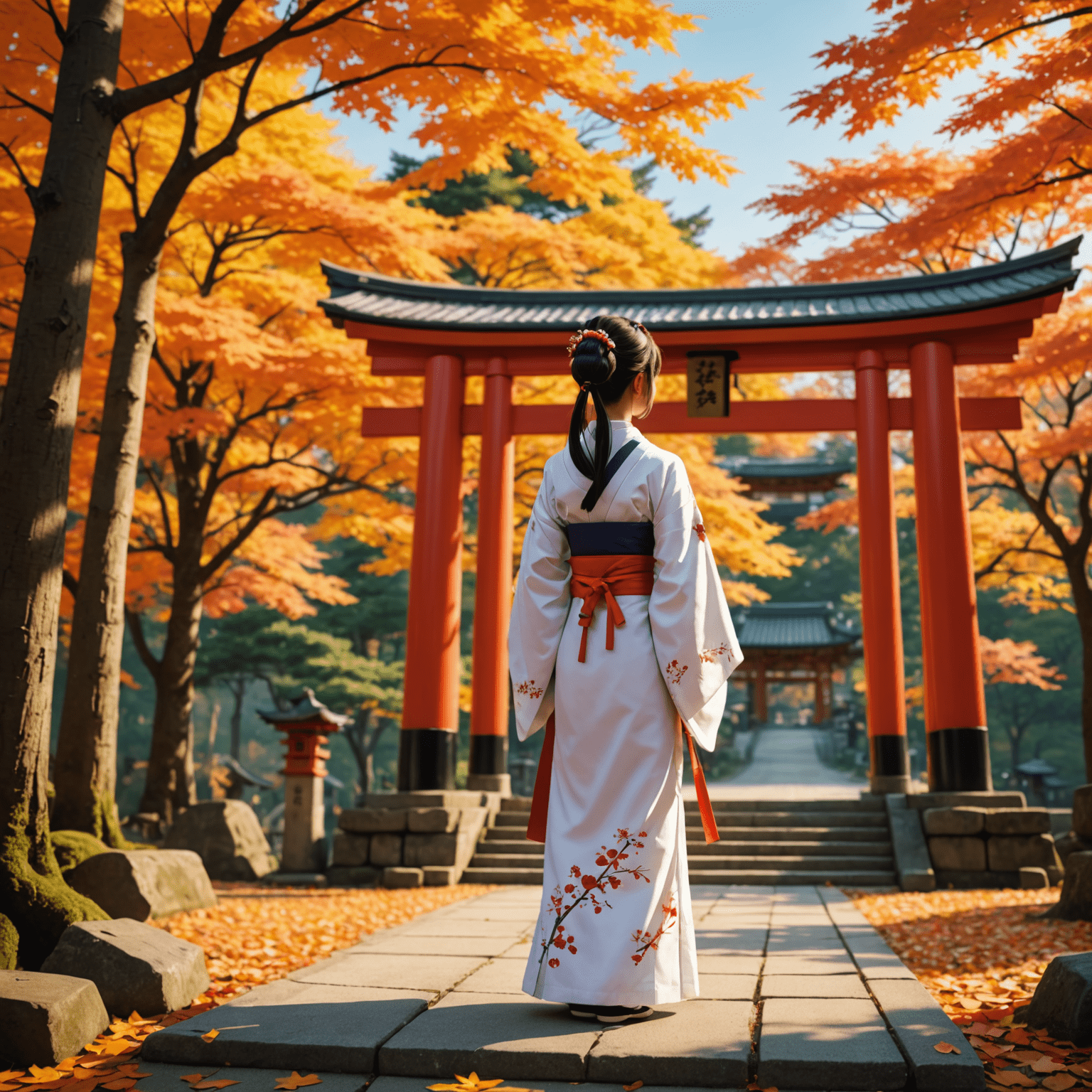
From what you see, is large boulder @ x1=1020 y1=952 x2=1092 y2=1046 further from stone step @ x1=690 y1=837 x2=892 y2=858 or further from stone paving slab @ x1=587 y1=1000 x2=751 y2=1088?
stone step @ x1=690 y1=837 x2=892 y2=858

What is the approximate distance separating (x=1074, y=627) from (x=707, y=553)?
25.2 m

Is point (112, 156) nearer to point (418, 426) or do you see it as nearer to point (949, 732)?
point (418, 426)

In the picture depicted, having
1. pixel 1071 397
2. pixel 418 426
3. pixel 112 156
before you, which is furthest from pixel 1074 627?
pixel 112 156

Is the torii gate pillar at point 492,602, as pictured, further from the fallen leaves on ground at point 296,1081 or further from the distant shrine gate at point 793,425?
the fallen leaves on ground at point 296,1081

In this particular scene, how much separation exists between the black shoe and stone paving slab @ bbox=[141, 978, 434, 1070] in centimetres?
50

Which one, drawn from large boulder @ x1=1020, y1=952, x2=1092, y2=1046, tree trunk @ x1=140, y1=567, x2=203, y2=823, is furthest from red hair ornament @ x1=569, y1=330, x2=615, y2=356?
tree trunk @ x1=140, y1=567, x2=203, y2=823

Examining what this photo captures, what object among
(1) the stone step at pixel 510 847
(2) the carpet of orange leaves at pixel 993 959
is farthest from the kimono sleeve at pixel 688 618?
(1) the stone step at pixel 510 847

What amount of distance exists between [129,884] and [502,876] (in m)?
3.31

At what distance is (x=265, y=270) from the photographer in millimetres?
10375

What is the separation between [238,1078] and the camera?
2457mm

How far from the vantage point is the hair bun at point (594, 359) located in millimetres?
3057

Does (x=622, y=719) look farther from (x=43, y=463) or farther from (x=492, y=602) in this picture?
(x=492, y=602)

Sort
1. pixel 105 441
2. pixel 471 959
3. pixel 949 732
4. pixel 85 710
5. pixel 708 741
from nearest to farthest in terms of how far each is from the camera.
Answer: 1. pixel 708 741
2. pixel 471 959
3. pixel 85 710
4. pixel 105 441
5. pixel 949 732

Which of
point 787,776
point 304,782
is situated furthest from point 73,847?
point 787,776
